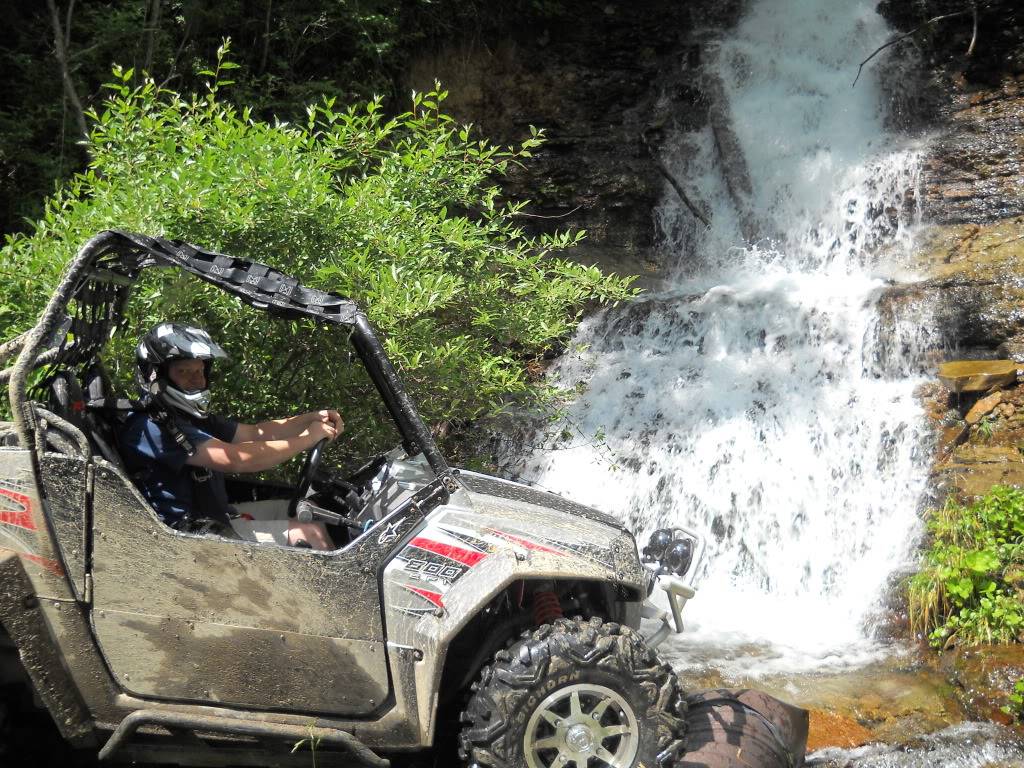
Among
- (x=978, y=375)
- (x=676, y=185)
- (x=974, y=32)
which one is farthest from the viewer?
(x=676, y=185)

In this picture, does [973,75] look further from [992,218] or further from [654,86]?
[654,86]

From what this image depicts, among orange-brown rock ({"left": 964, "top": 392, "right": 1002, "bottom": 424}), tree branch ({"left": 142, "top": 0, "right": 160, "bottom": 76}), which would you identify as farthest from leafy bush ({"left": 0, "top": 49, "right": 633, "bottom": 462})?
orange-brown rock ({"left": 964, "top": 392, "right": 1002, "bottom": 424})

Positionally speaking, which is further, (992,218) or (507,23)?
(507,23)

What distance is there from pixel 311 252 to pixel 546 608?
255cm

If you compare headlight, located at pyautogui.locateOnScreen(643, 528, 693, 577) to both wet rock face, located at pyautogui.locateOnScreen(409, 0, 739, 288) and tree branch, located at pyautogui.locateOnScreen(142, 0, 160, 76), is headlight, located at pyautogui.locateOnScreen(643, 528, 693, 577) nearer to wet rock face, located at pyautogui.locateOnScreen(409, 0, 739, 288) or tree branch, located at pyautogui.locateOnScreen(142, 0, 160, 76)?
tree branch, located at pyautogui.locateOnScreen(142, 0, 160, 76)

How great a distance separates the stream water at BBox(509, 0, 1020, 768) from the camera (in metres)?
7.93

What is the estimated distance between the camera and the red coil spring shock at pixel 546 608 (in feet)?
11.8

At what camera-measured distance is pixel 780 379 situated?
404 inches

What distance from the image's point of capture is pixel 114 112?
18.3 feet

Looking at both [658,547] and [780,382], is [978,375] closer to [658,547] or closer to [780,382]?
[780,382]

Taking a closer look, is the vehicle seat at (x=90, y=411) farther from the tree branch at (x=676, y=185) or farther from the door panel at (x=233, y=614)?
the tree branch at (x=676, y=185)

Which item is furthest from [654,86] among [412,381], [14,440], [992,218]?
[14,440]

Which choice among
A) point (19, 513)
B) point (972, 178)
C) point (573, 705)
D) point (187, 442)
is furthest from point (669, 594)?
point (972, 178)

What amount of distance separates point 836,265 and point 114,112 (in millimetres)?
9591
